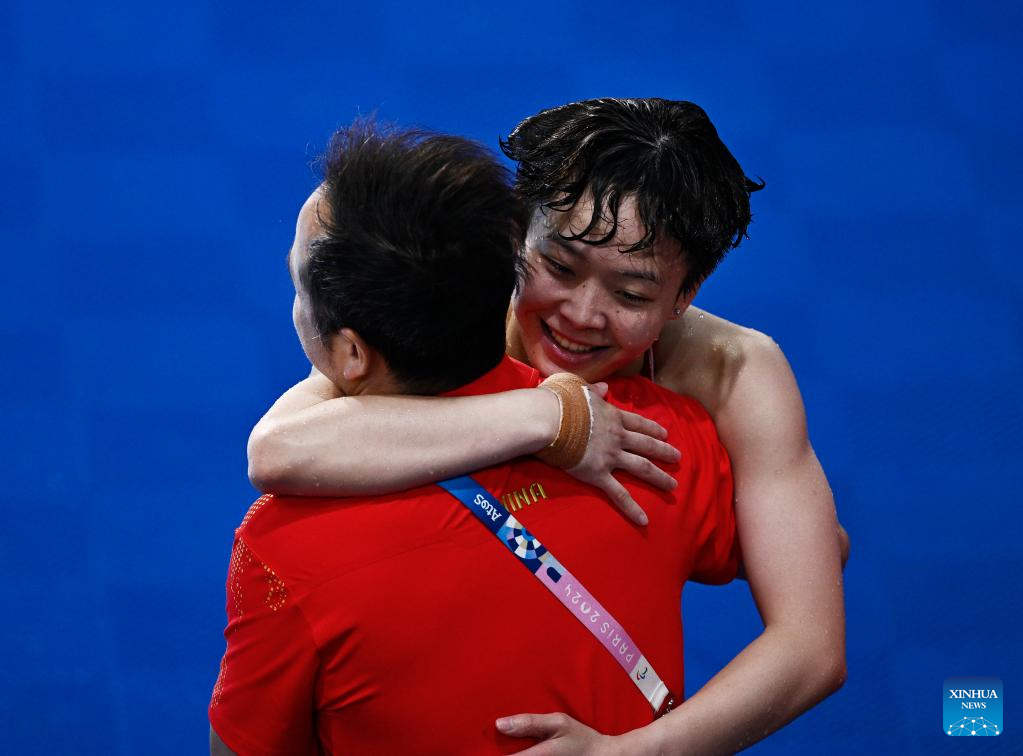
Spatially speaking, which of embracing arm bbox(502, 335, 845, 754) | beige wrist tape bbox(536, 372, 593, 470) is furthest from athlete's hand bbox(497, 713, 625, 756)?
beige wrist tape bbox(536, 372, 593, 470)

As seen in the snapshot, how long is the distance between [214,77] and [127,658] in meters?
1.31

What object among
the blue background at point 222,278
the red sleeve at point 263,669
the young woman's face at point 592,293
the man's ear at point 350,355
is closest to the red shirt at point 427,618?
the red sleeve at point 263,669

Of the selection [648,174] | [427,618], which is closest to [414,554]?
[427,618]

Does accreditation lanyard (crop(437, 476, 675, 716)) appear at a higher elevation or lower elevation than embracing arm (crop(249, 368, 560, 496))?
lower

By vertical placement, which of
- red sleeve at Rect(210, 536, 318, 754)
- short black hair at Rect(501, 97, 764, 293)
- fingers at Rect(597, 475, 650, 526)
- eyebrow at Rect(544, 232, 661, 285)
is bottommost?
red sleeve at Rect(210, 536, 318, 754)

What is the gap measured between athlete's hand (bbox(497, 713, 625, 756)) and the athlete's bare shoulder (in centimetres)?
45

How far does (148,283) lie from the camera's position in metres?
2.90

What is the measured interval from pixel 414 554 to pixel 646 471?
0.25 meters

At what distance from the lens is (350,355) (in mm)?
1101

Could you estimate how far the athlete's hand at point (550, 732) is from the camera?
111 centimetres

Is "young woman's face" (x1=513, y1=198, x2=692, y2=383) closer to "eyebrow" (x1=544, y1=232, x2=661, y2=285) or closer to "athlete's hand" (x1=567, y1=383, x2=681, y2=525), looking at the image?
"eyebrow" (x1=544, y1=232, x2=661, y2=285)

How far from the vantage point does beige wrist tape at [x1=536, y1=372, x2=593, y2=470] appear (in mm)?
1137

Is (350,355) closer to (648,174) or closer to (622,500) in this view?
(622,500)

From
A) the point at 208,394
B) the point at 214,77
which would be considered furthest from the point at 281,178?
the point at 208,394
